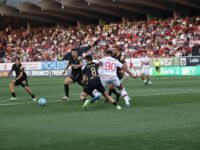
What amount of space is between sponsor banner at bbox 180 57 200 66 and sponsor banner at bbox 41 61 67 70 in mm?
13107

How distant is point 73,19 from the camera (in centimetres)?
6731

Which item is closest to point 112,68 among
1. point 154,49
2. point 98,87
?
point 98,87

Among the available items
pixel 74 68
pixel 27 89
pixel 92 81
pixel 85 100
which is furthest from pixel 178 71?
pixel 92 81

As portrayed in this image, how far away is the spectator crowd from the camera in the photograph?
47062 millimetres

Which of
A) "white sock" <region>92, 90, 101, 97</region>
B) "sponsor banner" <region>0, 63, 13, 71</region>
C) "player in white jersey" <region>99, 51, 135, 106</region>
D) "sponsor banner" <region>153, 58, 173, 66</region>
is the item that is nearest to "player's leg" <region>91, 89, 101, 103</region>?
"white sock" <region>92, 90, 101, 97</region>

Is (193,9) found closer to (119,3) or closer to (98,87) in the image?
(119,3)

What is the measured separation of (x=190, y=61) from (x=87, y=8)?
2032 cm

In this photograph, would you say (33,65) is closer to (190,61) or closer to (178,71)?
(178,71)

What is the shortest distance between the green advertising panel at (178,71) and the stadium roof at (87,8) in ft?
35.2

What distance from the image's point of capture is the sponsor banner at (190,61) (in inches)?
1661

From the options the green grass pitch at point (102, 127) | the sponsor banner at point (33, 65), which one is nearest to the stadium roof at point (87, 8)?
the sponsor banner at point (33, 65)

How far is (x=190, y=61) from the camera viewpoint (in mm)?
42500

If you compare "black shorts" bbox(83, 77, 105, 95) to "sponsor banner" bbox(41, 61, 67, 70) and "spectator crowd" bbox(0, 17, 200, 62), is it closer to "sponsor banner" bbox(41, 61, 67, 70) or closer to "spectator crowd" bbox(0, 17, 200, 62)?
"spectator crowd" bbox(0, 17, 200, 62)

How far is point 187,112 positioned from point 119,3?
43.3 m
